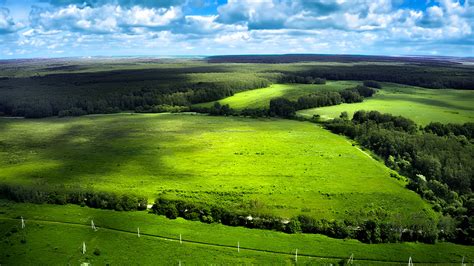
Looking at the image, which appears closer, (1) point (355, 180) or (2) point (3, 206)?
(2) point (3, 206)

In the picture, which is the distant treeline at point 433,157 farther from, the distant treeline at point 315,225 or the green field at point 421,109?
the green field at point 421,109

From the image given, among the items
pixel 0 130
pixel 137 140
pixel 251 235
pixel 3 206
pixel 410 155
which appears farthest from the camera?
pixel 0 130

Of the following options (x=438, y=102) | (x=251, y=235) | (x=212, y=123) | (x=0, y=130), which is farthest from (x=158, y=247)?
(x=438, y=102)

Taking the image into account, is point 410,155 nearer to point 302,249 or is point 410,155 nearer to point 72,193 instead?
point 302,249

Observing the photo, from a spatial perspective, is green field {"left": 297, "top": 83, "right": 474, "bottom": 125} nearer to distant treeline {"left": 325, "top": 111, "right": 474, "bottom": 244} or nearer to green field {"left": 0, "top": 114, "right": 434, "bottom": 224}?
distant treeline {"left": 325, "top": 111, "right": 474, "bottom": 244}

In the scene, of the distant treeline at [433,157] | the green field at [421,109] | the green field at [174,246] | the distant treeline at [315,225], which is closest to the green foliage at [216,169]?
the distant treeline at [315,225]

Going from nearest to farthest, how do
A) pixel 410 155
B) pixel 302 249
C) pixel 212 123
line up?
pixel 302 249
pixel 410 155
pixel 212 123

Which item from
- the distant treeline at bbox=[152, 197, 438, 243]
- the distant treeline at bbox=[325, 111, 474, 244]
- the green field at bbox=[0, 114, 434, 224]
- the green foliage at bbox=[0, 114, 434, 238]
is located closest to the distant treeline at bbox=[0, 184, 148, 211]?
the green foliage at bbox=[0, 114, 434, 238]
